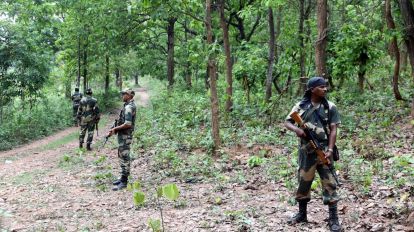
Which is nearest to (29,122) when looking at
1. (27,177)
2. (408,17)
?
(27,177)

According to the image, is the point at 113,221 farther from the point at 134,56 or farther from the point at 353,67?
the point at 134,56

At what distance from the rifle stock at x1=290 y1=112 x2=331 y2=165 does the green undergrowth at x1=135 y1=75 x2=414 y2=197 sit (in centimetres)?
190

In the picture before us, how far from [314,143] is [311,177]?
0.51 m

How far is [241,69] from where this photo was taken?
15516 millimetres

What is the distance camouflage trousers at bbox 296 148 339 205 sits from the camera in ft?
16.9

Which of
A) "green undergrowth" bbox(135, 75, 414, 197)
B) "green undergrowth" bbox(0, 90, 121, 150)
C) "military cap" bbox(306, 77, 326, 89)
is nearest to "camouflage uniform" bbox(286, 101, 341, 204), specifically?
"military cap" bbox(306, 77, 326, 89)

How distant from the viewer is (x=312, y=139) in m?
5.15

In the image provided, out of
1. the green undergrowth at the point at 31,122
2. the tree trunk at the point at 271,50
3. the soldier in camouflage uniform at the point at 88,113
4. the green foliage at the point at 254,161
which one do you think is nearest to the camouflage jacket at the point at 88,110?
the soldier in camouflage uniform at the point at 88,113

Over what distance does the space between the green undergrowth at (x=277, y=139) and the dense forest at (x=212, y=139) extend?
44 mm

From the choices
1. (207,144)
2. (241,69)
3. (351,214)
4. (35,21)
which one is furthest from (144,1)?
(35,21)

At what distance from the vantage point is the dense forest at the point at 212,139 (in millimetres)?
6336

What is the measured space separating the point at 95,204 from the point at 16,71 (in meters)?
11.5

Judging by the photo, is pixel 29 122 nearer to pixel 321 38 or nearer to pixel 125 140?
pixel 125 140

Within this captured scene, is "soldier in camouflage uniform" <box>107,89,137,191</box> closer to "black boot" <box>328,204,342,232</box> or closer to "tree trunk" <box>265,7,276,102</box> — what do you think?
"black boot" <box>328,204,342,232</box>
